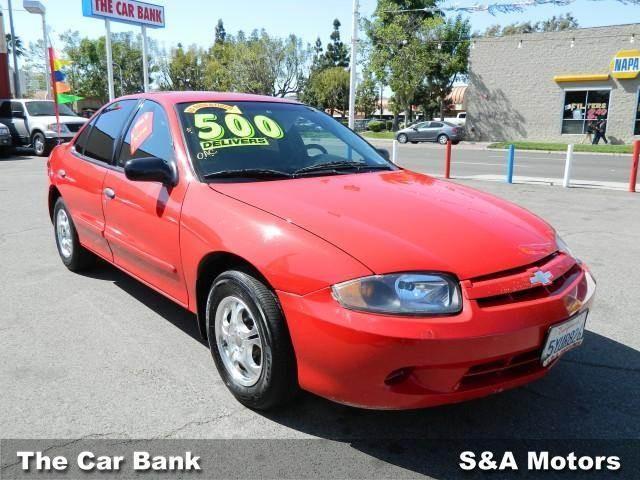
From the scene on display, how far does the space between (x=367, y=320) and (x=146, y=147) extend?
2287 mm

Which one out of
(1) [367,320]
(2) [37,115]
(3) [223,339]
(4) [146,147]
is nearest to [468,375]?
(1) [367,320]

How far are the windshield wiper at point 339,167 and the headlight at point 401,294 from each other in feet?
4.24

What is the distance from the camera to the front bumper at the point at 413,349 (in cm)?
218

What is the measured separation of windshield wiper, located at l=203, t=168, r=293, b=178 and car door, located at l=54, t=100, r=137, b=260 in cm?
138

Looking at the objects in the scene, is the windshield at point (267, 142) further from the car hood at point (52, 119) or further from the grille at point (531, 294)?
the car hood at point (52, 119)

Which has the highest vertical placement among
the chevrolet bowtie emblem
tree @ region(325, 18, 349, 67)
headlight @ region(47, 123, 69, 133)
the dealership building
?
tree @ region(325, 18, 349, 67)

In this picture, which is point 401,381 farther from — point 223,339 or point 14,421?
point 14,421

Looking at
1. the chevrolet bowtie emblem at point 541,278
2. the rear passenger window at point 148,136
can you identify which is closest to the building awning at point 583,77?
the rear passenger window at point 148,136

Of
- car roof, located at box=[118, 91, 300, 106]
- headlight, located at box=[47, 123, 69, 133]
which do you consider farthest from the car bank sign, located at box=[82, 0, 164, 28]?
car roof, located at box=[118, 91, 300, 106]

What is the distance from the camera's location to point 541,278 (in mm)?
2473

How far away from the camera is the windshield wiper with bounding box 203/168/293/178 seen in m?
3.19

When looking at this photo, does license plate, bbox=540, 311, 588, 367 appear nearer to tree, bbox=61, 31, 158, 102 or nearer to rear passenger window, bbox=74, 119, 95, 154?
rear passenger window, bbox=74, 119, 95, 154

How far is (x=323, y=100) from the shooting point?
62.7 metres

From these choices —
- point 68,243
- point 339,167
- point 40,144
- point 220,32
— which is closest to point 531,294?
point 339,167
